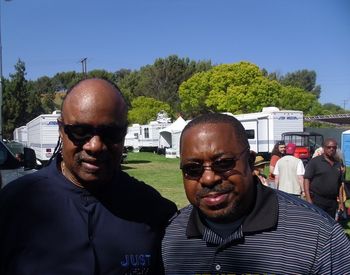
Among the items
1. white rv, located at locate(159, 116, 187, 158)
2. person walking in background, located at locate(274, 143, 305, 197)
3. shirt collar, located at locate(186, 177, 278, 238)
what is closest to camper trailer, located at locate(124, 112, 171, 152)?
white rv, located at locate(159, 116, 187, 158)

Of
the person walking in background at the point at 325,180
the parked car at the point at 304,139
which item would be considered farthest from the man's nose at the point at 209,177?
the parked car at the point at 304,139

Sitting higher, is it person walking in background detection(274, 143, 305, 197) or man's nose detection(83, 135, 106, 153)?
man's nose detection(83, 135, 106, 153)

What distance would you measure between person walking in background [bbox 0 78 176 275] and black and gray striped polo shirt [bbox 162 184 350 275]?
0.22 m

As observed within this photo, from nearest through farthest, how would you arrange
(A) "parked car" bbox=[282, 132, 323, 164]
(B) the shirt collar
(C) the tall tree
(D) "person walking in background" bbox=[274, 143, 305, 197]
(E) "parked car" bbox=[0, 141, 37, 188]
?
1. (B) the shirt collar
2. (E) "parked car" bbox=[0, 141, 37, 188]
3. (D) "person walking in background" bbox=[274, 143, 305, 197]
4. (A) "parked car" bbox=[282, 132, 323, 164]
5. (C) the tall tree

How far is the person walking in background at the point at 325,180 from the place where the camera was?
773cm

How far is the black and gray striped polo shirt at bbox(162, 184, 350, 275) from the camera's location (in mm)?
1821

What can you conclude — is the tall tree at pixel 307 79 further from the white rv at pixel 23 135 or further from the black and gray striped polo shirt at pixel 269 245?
the black and gray striped polo shirt at pixel 269 245

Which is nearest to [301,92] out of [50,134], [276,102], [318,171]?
[276,102]

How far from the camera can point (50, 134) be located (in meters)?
21.7

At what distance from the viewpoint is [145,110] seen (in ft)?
188

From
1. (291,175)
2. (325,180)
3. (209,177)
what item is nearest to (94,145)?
(209,177)

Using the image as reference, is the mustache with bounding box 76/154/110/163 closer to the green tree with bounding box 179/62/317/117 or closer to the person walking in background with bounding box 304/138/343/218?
the person walking in background with bounding box 304/138/343/218

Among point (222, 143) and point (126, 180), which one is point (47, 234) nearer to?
point (126, 180)

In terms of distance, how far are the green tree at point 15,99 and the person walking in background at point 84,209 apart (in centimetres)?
4502
